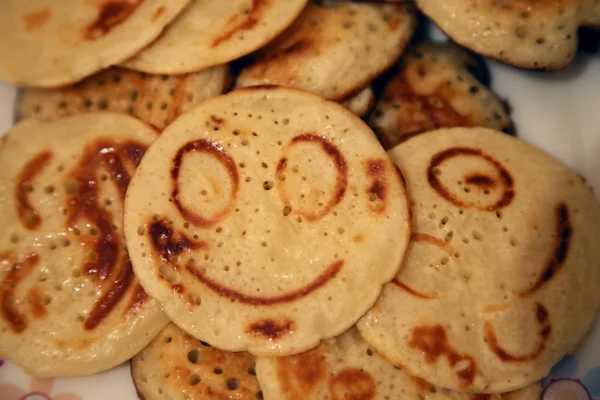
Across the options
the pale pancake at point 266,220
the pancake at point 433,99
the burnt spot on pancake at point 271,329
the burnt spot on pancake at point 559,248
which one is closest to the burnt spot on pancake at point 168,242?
the pale pancake at point 266,220

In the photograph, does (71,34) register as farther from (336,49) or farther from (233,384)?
(233,384)

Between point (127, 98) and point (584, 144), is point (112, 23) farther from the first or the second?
point (584, 144)

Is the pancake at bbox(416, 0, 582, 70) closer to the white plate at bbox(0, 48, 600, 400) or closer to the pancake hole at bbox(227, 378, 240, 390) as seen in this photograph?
the white plate at bbox(0, 48, 600, 400)

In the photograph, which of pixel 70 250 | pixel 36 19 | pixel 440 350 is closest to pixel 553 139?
pixel 440 350

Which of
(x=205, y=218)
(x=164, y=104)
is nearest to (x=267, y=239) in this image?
(x=205, y=218)

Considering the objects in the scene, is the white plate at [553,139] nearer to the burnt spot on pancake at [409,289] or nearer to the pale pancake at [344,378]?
the pale pancake at [344,378]

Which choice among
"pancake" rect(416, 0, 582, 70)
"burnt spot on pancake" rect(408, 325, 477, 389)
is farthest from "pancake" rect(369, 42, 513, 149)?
"burnt spot on pancake" rect(408, 325, 477, 389)
